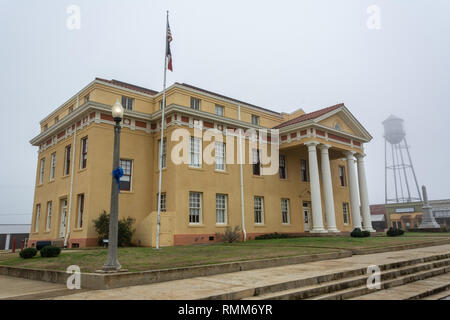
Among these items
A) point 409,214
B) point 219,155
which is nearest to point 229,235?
point 219,155

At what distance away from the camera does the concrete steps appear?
778 centimetres

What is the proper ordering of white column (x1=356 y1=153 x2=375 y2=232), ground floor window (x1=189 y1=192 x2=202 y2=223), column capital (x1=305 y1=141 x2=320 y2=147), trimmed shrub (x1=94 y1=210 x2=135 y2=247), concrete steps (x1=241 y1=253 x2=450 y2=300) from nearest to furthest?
1. concrete steps (x1=241 y1=253 x2=450 y2=300)
2. trimmed shrub (x1=94 y1=210 x2=135 y2=247)
3. ground floor window (x1=189 y1=192 x2=202 y2=223)
4. column capital (x1=305 y1=141 x2=320 y2=147)
5. white column (x1=356 y1=153 x2=375 y2=232)

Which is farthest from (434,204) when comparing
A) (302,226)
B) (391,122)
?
(302,226)

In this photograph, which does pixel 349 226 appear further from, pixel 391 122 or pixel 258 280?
pixel 391 122

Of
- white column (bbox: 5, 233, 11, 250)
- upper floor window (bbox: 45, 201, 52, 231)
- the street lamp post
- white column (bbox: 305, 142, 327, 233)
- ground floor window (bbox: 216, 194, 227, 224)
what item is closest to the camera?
the street lamp post

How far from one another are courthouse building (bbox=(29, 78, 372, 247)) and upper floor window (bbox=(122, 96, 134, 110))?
7 centimetres

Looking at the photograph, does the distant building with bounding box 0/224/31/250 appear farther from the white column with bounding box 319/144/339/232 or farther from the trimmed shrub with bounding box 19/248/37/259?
the white column with bounding box 319/144/339/232

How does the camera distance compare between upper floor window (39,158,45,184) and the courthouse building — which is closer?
the courthouse building

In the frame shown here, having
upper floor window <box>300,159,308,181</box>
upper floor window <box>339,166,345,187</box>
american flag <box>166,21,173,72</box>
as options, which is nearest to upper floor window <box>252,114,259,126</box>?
upper floor window <box>300,159,308,181</box>

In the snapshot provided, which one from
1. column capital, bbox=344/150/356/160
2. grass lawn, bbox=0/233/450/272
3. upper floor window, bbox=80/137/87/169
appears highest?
column capital, bbox=344/150/356/160

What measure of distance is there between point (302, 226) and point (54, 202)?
20.7 metres

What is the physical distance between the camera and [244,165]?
27.6 metres

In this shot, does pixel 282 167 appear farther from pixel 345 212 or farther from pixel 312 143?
pixel 345 212

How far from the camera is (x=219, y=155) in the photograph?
86.5 feet
